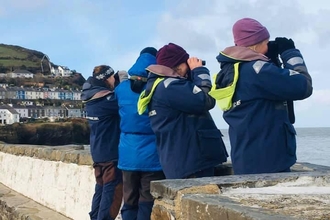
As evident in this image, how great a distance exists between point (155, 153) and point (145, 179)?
0.66ft

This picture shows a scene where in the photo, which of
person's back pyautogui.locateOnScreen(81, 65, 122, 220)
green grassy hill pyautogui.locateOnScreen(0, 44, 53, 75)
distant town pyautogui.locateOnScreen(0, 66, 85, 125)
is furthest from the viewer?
green grassy hill pyautogui.locateOnScreen(0, 44, 53, 75)

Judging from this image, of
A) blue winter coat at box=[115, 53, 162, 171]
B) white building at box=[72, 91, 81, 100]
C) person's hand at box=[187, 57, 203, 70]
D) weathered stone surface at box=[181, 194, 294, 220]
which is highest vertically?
white building at box=[72, 91, 81, 100]

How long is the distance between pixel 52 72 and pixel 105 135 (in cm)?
A: 12297

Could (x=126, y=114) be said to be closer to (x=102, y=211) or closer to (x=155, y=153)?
(x=155, y=153)

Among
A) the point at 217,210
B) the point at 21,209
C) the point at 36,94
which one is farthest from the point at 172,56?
the point at 36,94

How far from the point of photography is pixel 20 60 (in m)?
126

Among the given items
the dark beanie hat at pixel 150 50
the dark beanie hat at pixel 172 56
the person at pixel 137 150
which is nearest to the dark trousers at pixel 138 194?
the person at pixel 137 150

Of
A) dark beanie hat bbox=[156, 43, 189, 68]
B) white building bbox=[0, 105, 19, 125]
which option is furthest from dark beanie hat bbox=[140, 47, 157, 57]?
white building bbox=[0, 105, 19, 125]

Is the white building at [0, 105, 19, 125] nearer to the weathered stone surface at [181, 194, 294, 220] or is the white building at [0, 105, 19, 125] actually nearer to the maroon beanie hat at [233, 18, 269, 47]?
the maroon beanie hat at [233, 18, 269, 47]

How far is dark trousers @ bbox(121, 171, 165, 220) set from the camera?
149 inches

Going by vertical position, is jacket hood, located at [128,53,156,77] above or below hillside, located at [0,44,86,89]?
below

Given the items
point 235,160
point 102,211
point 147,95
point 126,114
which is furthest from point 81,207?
point 235,160

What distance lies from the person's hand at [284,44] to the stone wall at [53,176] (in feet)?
9.31

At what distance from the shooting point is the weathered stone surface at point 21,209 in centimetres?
632
